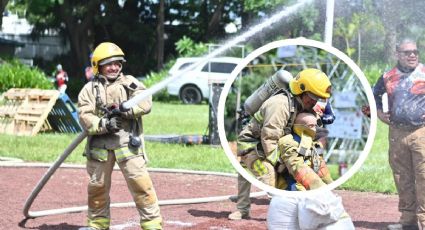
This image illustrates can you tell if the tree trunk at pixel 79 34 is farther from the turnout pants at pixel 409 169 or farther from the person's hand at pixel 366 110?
the person's hand at pixel 366 110

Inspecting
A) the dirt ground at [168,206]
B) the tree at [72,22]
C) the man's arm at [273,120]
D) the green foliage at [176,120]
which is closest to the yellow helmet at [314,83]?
the man's arm at [273,120]

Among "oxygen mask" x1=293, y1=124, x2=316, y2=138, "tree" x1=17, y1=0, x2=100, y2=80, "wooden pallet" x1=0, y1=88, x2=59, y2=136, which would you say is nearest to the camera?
"oxygen mask" x1=293, y1=124, x2=316, y2=138

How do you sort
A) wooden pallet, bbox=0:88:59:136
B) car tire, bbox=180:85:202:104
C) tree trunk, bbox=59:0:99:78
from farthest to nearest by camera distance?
tree trunk, bbox=59:0:99:78 → car tire, bbox=180:85:202:104 → wooden pallet, bbox=0:88:59:136

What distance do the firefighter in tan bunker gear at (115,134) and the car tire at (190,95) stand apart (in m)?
20.5

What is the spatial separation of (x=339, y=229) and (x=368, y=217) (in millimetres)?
3036

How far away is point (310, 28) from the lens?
633 cm

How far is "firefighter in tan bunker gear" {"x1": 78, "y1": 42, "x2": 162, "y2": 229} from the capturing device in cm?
624

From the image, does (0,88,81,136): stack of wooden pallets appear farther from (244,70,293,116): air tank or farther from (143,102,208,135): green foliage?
(244,70,293,116): air tank

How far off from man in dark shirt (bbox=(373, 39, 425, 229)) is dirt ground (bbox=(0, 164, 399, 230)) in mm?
655

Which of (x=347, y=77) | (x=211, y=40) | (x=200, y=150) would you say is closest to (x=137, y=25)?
(x=211, y=40)

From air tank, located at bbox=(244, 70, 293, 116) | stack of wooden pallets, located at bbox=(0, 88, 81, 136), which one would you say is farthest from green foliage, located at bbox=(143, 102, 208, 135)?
air tank, located at bbox=(244, 70, 293, 116)

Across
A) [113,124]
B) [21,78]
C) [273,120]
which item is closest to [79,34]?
[21,78]

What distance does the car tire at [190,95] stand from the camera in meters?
27.0

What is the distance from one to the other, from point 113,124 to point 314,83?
2.26m
